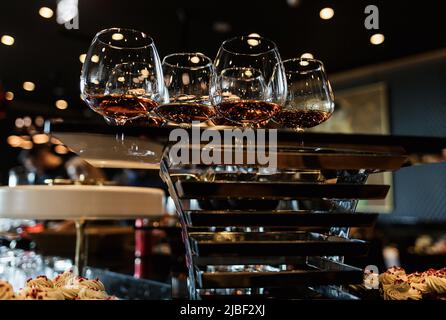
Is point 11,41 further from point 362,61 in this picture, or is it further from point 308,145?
point 308,145

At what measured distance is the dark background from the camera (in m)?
4.39

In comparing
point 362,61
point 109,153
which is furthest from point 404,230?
point 109,153

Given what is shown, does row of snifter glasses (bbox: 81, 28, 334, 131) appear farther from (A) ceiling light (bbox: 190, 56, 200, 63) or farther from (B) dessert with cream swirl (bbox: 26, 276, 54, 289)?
(B) dessert with cream swirl (bbox: 26, 276, 54, 289)

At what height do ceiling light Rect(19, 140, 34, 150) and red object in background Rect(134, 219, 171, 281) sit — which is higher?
ceiling light Rect(19, 140, 34, 150)

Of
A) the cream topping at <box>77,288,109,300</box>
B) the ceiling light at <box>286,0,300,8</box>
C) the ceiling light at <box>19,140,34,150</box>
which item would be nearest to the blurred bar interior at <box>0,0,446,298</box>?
the ceiling light at <box>286,0,300,8</box>

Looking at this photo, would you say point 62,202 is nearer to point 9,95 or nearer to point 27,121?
point 9,95

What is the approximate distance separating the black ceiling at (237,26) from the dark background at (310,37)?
10 millimetres

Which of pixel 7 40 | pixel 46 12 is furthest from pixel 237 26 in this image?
pixel 7 40

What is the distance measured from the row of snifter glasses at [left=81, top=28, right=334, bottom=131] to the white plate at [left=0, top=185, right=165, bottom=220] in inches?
19.6

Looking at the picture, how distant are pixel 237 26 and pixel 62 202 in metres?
3.88

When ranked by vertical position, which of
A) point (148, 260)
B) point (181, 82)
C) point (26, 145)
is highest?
point (26, 145)

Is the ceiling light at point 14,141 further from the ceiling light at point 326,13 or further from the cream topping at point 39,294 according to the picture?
the cream topping at point 39,294

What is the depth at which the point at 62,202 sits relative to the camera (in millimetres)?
1327
